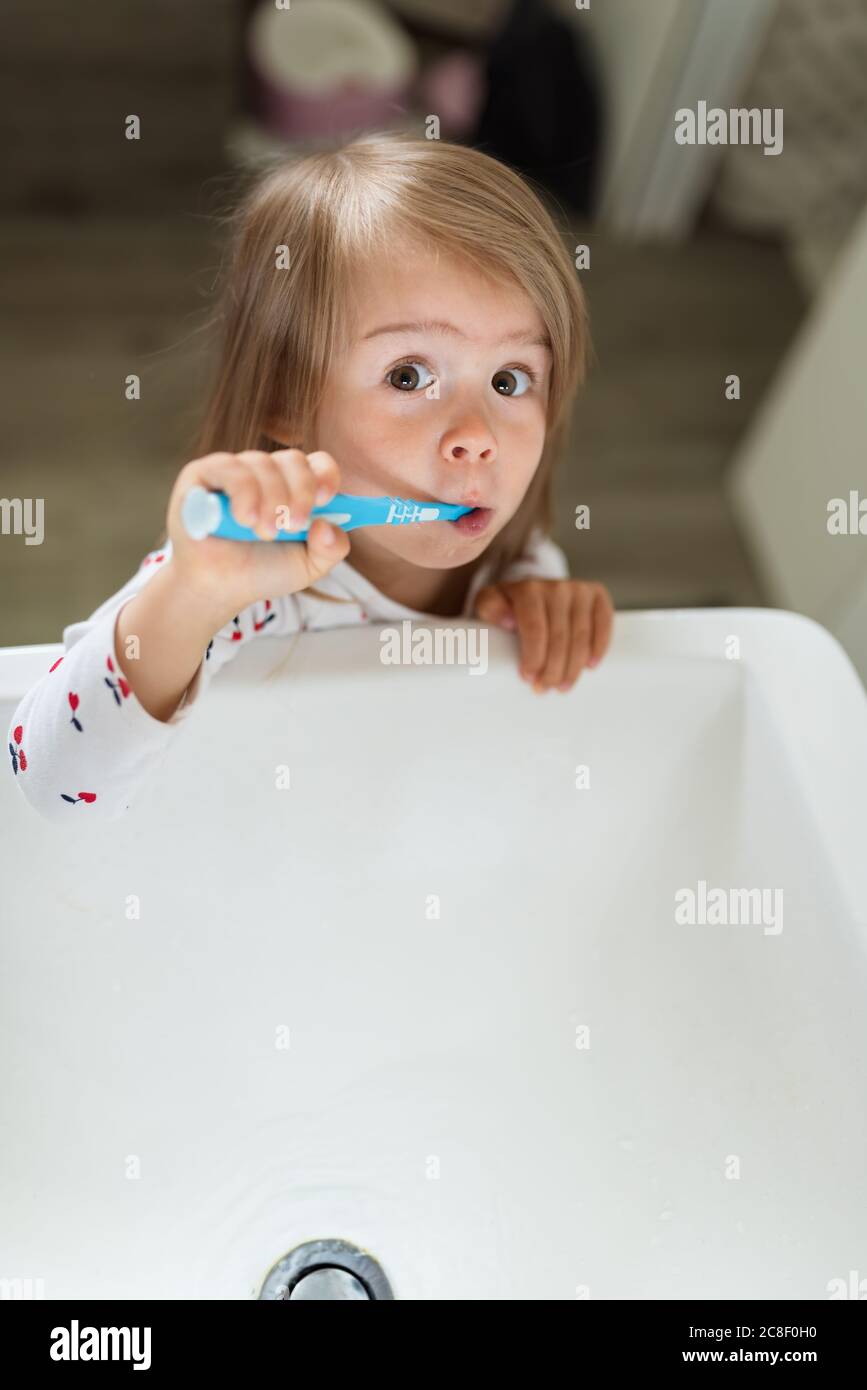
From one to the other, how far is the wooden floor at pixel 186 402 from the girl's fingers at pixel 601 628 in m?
0.84

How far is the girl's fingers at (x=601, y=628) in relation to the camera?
2.51 feet

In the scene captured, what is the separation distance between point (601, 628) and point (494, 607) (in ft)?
0.27

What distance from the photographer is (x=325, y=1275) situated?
69 cm

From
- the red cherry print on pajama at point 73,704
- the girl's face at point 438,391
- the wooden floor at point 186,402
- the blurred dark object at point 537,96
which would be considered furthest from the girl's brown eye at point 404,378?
the blurred dark object at point 537,96

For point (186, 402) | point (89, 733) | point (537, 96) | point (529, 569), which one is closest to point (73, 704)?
point (89, 733)

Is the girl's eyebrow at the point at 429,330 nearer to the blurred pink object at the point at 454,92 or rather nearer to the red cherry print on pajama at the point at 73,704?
the red cherry print on pajama at the point at 73,704

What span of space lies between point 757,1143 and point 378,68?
5.70 feet

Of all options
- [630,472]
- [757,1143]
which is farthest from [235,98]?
[757,1143]

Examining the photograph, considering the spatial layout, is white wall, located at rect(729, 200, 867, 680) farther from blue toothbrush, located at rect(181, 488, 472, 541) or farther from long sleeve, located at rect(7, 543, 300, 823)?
long sleeve, located at rect(7, 543, 300, 823)

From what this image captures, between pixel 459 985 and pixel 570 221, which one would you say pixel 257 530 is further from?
pixel 570 221

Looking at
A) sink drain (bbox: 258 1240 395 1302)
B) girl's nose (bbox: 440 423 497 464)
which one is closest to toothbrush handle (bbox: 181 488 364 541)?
girl's nose (bbox: 440 423 497 464)

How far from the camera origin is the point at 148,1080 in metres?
0.72
